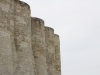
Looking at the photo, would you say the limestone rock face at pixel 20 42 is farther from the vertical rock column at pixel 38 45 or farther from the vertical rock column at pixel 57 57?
the vertical rock column at pixel 57 57

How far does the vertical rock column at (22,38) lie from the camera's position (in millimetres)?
21094

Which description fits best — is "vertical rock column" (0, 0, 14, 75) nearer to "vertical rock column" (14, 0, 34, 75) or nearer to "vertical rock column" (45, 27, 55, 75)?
"vertical rock column" (14, 0, 34, 75)

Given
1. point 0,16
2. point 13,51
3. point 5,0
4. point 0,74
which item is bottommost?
point 0,74

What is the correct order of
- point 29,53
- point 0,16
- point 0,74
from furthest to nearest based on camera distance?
1. point 29,53
2. point 0,16
3. point 0,74

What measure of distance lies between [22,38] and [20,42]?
15.0 inches

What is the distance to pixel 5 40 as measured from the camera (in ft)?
61.2

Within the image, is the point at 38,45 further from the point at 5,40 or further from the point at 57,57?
the point at 5,40

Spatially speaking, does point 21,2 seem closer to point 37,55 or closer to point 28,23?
point 28,23

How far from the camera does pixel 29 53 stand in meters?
22.2

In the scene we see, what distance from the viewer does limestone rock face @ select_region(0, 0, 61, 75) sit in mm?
18647

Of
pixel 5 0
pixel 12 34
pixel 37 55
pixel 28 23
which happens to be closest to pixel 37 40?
pixel 37 55

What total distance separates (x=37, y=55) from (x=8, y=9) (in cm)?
646

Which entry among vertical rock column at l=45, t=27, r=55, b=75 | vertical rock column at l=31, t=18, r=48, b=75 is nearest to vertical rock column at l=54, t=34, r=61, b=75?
vertical rock column at l=45, t=27, r=55, b=75

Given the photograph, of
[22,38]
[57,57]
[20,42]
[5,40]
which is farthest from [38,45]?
[5,40]
